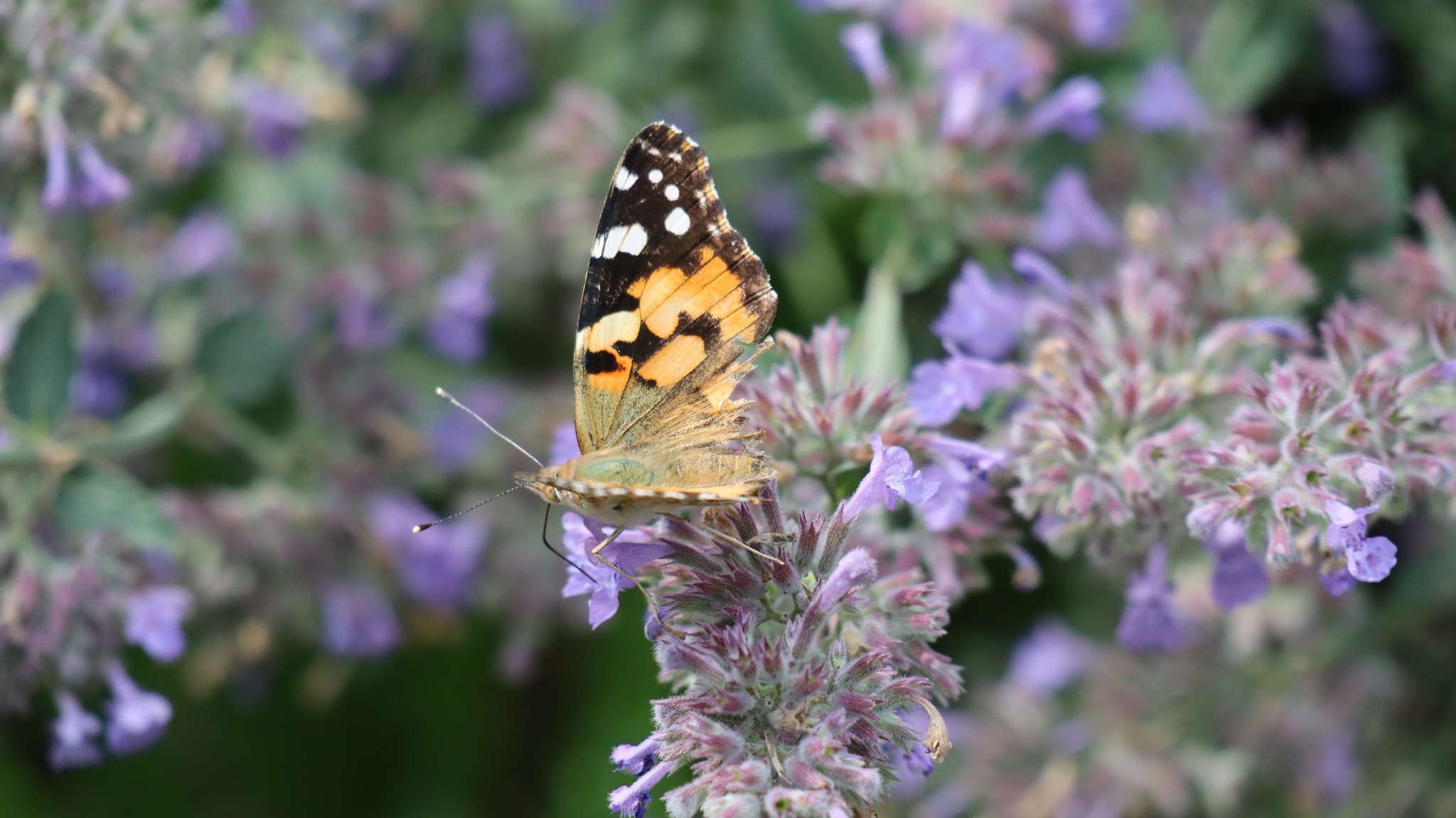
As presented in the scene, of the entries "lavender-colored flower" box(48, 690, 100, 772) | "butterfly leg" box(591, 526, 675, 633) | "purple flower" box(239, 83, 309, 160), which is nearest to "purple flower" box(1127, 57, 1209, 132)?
"butterfly leg" box(591, 526, 675, 633)

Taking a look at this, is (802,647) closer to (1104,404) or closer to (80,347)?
(1104,404)

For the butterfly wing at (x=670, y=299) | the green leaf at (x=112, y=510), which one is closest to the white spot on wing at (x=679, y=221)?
the butterfly wing at (x=670, y=299)

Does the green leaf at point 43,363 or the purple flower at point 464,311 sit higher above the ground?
the green leaf at point 43,363

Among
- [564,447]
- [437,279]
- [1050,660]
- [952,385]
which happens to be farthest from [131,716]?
[1050,660]

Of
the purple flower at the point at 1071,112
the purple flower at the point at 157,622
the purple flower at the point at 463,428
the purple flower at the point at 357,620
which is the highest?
the purple flower at the point at 1071,112

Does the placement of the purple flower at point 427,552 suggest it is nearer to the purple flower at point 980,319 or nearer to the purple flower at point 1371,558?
the purple flower at point 980,319

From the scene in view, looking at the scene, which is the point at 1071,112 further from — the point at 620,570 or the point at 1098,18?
the point at 620,570

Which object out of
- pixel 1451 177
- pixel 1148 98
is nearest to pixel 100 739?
pixel 1148 98
